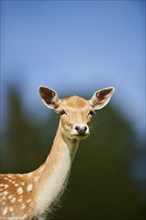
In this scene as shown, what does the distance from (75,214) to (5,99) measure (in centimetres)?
1900

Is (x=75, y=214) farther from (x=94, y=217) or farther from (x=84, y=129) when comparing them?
(x=84, y=129)

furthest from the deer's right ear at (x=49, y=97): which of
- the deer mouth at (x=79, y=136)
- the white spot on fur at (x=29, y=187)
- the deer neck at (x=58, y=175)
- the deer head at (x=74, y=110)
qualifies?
the white spot on fur at (x=29, y=187)

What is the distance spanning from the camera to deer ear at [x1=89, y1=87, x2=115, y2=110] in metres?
9.18

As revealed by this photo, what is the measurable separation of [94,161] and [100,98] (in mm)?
25131

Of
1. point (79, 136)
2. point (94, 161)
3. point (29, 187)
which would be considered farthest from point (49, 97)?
point (94, 161)

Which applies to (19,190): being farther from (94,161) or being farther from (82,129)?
(94,161)

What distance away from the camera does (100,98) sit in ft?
30.6

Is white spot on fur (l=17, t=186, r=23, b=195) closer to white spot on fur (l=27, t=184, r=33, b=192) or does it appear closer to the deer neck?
white spot on fur (l=27, t=184, r=33, b=192)

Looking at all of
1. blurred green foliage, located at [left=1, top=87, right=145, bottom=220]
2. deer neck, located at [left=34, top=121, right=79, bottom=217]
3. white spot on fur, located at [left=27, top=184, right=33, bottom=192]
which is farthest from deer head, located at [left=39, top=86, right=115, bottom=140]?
blurred green foliage, located at [left=1, top=87, right=145, bottom=220]

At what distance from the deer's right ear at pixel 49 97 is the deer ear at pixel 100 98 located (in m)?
0.46

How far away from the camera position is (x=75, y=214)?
99.0 feet

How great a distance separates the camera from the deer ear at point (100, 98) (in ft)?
30.1

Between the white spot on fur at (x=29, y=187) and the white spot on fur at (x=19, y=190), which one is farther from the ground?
the white spot on fur at (x=29, y=187)

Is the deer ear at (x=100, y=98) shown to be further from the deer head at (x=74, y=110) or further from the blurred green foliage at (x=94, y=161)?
the blurred green foliage at (x=94, y=161)
